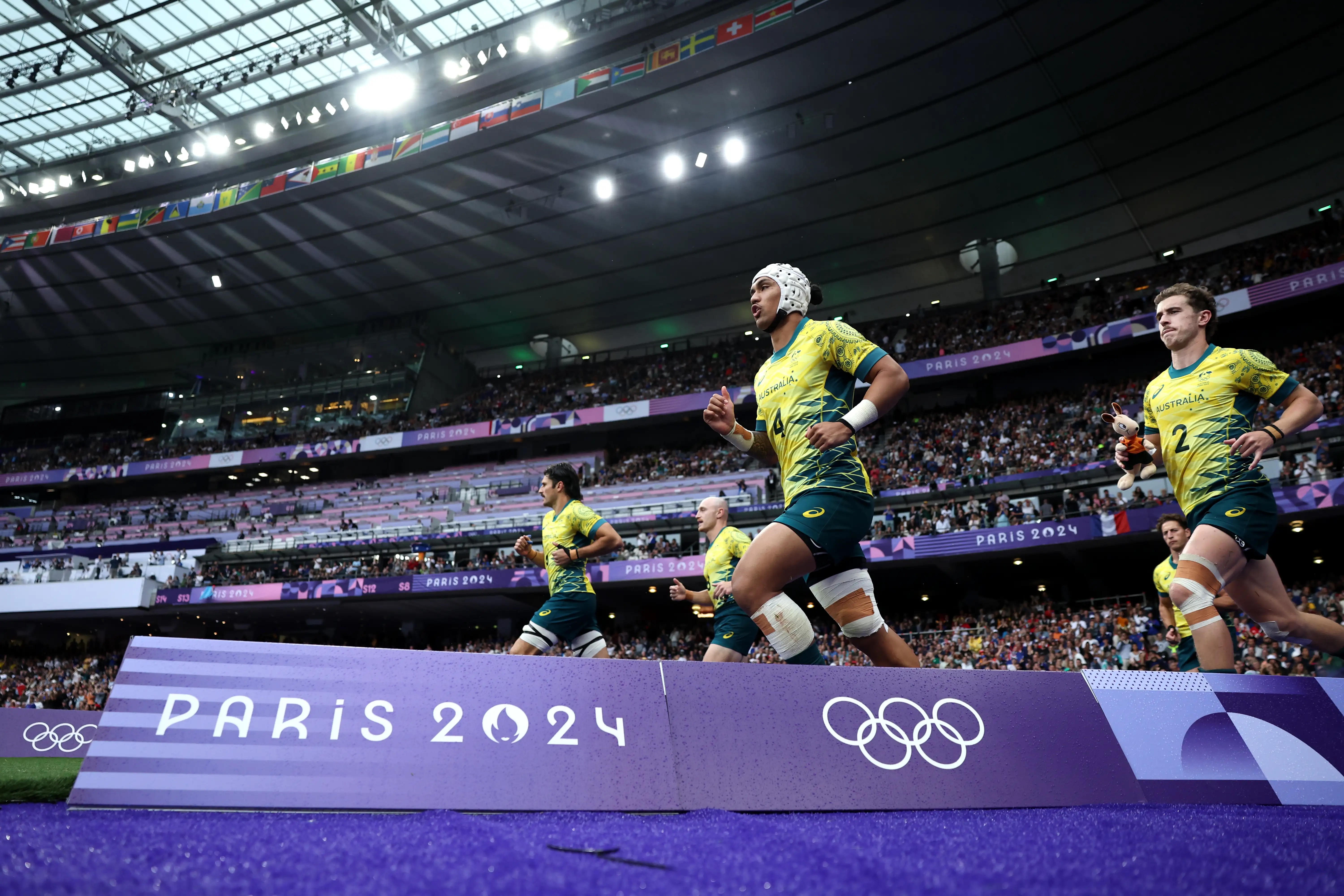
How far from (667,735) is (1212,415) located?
358cm

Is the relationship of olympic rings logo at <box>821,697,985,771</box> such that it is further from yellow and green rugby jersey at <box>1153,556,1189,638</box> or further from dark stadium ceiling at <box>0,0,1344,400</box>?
dark stadium ceiling at <box>0,0,1344,400</box>

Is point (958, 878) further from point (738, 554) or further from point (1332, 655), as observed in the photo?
point (738, 554)

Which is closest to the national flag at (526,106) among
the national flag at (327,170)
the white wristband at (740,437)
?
the national flag at (327,170)

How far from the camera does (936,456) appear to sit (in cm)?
2541

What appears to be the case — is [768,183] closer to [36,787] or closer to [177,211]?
[177,211]

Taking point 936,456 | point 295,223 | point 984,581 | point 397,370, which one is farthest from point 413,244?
point 984,581

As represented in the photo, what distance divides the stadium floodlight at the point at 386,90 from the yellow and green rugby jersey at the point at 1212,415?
2603cm

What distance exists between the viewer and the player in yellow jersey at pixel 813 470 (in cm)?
345

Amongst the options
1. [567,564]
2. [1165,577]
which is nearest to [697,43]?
[1165,577]

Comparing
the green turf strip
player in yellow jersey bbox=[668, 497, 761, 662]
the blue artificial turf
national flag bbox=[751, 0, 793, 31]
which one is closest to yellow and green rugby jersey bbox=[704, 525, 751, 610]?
player in yellow jersey bbox=[668, 497, 761, 662]

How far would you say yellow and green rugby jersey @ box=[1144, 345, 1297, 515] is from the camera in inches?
165

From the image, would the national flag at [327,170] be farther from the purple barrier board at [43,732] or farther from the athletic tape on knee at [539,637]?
the athletic tape on knee at [539,637]

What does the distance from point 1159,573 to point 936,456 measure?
18.4 meters

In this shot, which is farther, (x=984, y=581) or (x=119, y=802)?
(x=984, y=581)
